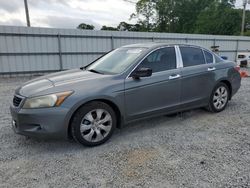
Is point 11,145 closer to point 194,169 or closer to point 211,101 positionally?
point 194,169

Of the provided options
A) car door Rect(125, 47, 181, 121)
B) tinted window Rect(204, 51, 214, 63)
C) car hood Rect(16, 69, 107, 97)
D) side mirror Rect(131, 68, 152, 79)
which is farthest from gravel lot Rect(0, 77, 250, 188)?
tinted window Rect(204, 51, 214, 63)

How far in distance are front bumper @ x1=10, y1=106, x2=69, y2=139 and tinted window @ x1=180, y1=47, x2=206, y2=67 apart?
2436 mm

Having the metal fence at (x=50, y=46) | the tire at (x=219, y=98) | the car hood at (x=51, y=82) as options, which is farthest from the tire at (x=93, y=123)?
the metal fence at (x=50, y=46)

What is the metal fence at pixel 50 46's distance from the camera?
954 cm

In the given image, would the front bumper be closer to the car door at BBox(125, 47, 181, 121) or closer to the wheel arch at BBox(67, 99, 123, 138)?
the wheel arch at BBox(67, 99, 123, 138)

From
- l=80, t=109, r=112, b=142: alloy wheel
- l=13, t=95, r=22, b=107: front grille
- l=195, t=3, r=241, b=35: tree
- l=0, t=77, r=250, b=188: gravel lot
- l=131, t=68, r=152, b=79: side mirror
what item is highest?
l=195, t=3, r=241, b=35: tree

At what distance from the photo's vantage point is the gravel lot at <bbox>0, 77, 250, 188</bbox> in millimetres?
2264

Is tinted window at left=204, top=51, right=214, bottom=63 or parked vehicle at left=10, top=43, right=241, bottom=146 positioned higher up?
tinted window at left=204, top=51, right=214, bottom=63

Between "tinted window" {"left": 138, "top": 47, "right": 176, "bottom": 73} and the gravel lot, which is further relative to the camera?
"tinted window" {"left": 138, "top": 47, "right": 176, "bottom": 73}

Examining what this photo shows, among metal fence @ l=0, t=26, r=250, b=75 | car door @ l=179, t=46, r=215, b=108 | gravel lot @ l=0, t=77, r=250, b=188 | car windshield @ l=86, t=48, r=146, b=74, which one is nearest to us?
gravel lot @ l=0, t=77, r=250, b=188

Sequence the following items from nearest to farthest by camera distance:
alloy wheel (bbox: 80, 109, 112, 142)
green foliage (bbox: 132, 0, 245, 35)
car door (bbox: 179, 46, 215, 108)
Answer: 1. alloy wheel (bbox: 80, 109, 112, 142)
2. car door (bbox: 179, 46, 215, 108)
3. green foliage (bbox: 132, 0, 245, 35)

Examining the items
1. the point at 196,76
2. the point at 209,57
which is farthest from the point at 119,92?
the point at 209,57

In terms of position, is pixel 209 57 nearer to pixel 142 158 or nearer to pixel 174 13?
pixel 142 158

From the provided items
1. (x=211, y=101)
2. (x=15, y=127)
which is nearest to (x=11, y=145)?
(x=15, y=127)
